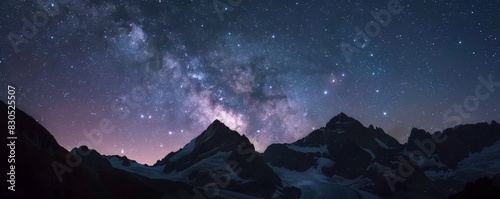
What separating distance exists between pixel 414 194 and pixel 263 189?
72.5m

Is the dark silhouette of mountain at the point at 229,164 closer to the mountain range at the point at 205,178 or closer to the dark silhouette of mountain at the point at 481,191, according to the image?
the mountain range at the point at 205,178

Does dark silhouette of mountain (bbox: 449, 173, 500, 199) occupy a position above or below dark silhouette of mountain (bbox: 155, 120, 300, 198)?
below

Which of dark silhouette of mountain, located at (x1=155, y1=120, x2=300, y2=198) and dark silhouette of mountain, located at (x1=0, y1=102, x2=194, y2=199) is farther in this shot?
dark silhouette of mountain, located at (x1=155, y1=120, x2=300, y2=198)

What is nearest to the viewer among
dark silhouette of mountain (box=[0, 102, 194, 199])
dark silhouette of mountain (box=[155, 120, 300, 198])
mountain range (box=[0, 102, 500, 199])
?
dark silhouette of mountain (box=[0, 102, 194, 199])

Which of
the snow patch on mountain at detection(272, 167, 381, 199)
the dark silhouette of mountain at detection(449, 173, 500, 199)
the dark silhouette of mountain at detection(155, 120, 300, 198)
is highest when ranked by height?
the dark silhouette of mountain at detection(155, 120, 300, 198)

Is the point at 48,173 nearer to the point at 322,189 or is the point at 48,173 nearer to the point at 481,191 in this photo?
the point at 481,191

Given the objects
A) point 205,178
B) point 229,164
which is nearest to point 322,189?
point 229,164

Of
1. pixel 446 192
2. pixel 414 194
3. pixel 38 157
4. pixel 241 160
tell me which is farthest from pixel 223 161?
pixel 38 157

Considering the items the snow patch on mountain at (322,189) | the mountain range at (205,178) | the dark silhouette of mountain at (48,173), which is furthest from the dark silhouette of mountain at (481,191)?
the snow patch on mountain at (322,189)

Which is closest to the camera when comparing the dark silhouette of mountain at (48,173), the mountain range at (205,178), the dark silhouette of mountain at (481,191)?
the dark silhouette of mountain at (481,191)

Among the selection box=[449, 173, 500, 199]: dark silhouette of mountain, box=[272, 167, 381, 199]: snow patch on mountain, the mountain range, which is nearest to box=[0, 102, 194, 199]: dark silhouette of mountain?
the mountain range

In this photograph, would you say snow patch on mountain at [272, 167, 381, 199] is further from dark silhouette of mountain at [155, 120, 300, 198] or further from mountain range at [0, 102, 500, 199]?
dark silhouette of mountain at [155, 120, 300, 198]

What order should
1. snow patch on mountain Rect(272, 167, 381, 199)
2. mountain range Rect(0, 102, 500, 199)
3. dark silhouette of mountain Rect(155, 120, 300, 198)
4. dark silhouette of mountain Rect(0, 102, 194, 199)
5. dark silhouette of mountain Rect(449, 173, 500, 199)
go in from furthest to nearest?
snow patch on mountain Rect(272, 167, 381, 199) → dark silhouette of mountain Rect(155, 120, 300, 198) → mountain range Rect(0, 102, 500, 199) → dark silhouette of mountain Rect(0, 102, 194, 199) → dark silhouette of mountain Rect(449, 173, 500, 199)

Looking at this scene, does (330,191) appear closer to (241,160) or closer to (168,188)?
(241,160)
